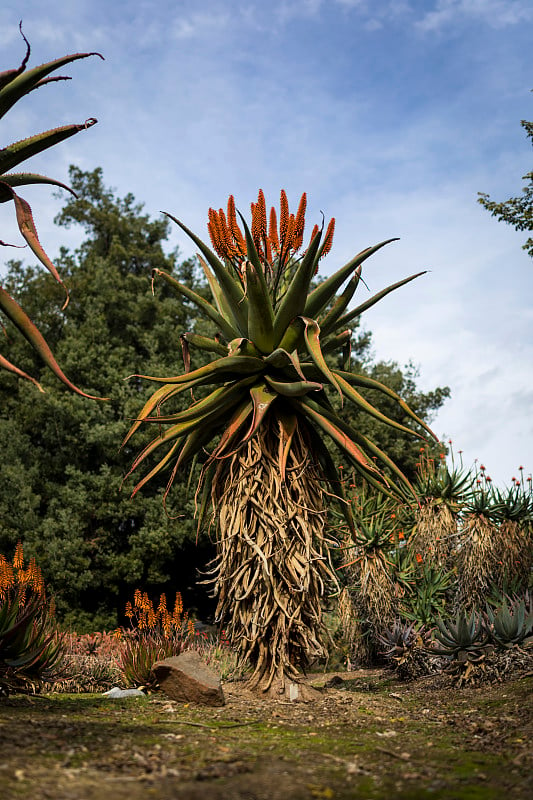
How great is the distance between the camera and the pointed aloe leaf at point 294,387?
537 centimetres

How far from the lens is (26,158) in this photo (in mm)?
4688

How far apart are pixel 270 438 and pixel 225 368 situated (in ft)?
2.77

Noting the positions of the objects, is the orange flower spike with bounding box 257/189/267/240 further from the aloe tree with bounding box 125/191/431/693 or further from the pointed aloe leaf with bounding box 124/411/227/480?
the pointed aloe leaf with bounding box 124/411/227/480

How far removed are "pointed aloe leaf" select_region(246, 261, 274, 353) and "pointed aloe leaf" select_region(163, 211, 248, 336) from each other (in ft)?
0.63

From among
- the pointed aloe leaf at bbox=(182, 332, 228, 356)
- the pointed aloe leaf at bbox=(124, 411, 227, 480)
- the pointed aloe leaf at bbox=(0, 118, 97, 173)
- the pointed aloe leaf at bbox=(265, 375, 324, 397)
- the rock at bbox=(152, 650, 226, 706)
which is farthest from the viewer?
the pointed aloe leaf at bbox=(182, 332, 228, 356)

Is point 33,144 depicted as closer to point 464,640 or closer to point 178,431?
point 178,431

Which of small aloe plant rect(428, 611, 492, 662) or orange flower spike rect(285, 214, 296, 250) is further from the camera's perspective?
small aloe plant rect(428, 611, 492, 662)

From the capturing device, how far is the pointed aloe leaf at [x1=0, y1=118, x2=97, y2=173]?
4.56 metres

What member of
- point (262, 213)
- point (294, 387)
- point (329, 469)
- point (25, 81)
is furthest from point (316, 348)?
point (25, 81)

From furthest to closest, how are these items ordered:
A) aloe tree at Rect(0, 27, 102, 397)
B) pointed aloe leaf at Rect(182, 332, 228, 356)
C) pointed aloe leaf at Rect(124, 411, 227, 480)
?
pointed aloe leaf at Rect(182, 332, 228, 356) → pointed aloe leaf at Rect(124, 411, 227, 480) → aloe tree at Rect(0, 27, 102, 397)

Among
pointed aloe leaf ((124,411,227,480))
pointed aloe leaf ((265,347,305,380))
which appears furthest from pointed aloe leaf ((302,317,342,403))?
pointed aloe leaf ((124,411,227,480))

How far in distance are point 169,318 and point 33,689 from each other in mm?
14438

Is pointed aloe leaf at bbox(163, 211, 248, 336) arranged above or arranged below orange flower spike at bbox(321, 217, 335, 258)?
below

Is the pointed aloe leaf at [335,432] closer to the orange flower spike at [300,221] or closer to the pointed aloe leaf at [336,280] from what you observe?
the pointed aloe leaf at [336,280]
